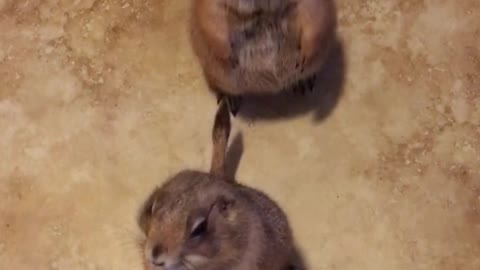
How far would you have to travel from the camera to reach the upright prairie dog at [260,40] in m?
1.88

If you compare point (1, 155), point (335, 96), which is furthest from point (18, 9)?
point (335, 96)

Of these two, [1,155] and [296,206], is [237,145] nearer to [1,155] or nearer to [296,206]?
[296,206]

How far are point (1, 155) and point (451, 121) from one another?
1034 millimetres

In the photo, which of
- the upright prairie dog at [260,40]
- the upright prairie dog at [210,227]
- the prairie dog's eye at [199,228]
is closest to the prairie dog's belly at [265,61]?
the upright prairie dog at [260,40]

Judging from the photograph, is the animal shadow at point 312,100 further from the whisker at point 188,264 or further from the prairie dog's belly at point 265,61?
the whisker at point 188,264

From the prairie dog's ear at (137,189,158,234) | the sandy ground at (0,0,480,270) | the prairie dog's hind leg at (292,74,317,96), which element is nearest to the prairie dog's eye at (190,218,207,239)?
the prairie dog's ear at (137,189,158,234)

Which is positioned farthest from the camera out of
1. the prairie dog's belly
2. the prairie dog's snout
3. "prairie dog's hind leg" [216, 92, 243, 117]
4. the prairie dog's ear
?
"prairie dog's hind leg" [216, 92, 243, 117]

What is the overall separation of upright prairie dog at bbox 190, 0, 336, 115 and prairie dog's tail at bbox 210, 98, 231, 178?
0.08 metres

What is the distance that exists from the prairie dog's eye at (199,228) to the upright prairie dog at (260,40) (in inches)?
15.7

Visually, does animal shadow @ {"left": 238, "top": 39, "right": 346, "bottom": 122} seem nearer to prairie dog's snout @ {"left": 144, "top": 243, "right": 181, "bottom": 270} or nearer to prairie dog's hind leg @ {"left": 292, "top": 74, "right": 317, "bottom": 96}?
prairie dog's hind leg @ {"left": 292, "top": 74, "right": 317, "bottom": 96}

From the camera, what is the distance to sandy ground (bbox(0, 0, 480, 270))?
2.16m

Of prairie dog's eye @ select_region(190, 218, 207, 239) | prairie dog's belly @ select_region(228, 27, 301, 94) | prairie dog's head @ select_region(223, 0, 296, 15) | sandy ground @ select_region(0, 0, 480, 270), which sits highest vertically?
prairie dog's head @ select_region(223, 0, 296, 15)

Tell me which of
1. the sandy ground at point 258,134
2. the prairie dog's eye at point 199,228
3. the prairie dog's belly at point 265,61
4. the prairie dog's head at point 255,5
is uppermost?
the prairie dog's head at point 255,5

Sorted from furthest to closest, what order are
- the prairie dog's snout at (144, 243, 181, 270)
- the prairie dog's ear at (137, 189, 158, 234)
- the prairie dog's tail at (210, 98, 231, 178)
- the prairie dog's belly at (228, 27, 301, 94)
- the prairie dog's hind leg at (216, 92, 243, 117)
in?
the prairie dog's hind leg at (216, 92, 243, 117), the prairie dog's tail at (210, 98, 231, 178), the prairie dog's belly at (228, 27, 301, 94), the prairie dog's ear at (137, 189, 158, 234), the prairie dog's snout at (144, 243, 181, 270)
